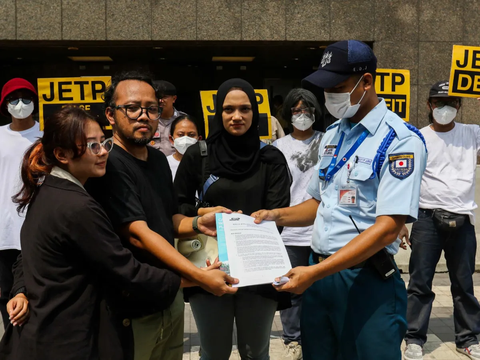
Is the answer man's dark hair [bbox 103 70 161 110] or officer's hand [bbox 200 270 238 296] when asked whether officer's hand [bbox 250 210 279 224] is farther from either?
man's dark hair [bbox 103 70 161 110]

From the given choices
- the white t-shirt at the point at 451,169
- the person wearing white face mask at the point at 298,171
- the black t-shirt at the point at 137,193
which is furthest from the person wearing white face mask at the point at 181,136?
the black t-shirt at the point at 137,193

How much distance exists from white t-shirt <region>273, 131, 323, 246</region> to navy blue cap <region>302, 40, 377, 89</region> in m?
2.11

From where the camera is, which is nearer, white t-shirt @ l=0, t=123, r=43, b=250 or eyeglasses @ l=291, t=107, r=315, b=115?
white t-shirt @ l=0, t=123, r=43, b=250

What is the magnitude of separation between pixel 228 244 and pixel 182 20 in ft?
23.6

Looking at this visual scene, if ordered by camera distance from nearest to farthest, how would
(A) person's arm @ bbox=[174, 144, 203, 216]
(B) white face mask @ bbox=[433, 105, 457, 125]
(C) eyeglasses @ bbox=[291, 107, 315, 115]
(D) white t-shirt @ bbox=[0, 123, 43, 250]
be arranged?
(A) person's arm @ bbox=[174, 144, 203, 216], (D) white t-shirt @ bbox=[0, 123, 43, 250], (B) white face mask @ bbox=[433, 105, 457, 125], (C) eyeglasses @ bbox=[291, 107, 315, 115]

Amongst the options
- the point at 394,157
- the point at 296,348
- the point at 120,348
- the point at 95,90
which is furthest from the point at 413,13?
the point at 120,348

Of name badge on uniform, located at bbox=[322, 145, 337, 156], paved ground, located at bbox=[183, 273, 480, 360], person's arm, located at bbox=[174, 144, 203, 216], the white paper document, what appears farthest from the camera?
paved ground, located at bbox=[183, 273, 480, 360]

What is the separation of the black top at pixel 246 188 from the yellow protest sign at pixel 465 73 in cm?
232

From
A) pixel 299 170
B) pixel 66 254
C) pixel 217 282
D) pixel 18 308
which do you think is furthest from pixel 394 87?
pixel 18 308

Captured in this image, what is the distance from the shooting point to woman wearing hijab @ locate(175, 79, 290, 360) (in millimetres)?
3193

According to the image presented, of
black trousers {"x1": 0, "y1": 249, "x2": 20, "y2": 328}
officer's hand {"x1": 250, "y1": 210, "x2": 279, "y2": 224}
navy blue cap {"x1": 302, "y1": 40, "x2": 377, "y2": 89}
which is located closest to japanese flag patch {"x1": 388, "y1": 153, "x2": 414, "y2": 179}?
navy blue cap {"x1": 302, "y1": 40, "x2": 377, "y2": 89}

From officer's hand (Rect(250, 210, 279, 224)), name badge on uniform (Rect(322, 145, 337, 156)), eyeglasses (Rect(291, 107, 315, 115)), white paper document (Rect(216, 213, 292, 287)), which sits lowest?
white paper document (Rect(216, 213, 292, 287))

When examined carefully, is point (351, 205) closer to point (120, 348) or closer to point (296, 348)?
point (120, 348)

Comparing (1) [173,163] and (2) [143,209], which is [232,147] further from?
(1) [173,163]
